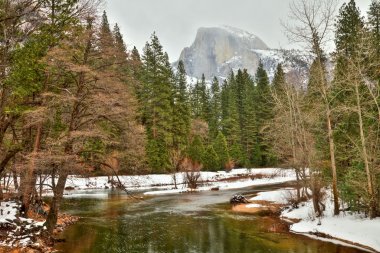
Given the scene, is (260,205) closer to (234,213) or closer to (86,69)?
(234,213)

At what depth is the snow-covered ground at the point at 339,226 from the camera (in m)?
13.6

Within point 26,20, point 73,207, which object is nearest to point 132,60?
point 26,20

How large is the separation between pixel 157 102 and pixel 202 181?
14.5 meters

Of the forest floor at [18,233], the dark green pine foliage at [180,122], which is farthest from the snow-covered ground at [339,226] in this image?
the dark green pine foliage at [180,122]

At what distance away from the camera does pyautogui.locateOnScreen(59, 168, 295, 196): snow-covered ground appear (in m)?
39.6

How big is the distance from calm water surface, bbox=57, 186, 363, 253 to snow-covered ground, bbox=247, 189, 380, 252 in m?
0.80

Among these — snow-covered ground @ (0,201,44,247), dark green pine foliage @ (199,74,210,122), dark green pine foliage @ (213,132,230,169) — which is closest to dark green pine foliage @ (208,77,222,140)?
dark green pine foliage @ (199,74,210,122)

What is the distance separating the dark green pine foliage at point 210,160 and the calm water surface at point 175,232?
2370 cm

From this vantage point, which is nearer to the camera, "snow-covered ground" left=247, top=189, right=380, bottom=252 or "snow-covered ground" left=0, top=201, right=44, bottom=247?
"snow-covered ground" left=247, top=189, right=380, bottom=252

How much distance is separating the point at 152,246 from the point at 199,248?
199 centimetres

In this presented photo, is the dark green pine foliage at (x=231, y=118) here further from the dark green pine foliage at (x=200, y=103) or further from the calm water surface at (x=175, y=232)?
the calm water surface at (x=175, y=232)

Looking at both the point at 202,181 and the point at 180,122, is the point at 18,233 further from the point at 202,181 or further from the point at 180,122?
the point at 180,122

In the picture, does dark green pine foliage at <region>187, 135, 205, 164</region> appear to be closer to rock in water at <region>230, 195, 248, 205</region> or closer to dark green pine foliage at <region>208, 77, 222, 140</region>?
dark green pine foliage at <region>208, 77, 222, 140</region>

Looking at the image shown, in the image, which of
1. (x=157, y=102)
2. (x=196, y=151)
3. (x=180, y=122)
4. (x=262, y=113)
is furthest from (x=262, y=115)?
(x=157, y=102)
